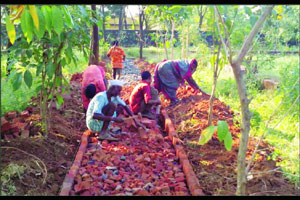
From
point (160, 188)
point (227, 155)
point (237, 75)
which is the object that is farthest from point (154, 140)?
point (237, 75)

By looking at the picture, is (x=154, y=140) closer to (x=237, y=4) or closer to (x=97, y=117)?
(x=97, y=117)

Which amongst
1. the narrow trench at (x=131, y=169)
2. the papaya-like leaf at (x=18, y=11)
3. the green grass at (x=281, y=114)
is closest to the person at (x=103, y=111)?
the narrow trench at (x=131, y=169)

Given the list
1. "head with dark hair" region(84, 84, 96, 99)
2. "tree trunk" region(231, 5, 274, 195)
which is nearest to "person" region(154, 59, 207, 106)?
"head with dark hair" region(84, 84, 96, 99)

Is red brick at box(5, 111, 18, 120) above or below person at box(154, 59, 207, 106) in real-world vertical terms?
below

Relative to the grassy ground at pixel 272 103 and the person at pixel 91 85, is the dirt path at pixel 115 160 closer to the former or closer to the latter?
the grassy ground at pixel 272 103

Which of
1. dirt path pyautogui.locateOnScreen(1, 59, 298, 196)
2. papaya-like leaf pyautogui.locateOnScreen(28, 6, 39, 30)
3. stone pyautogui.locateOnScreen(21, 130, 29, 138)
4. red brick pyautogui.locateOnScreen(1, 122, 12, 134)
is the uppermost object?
papaya-like leaf pyautogui.locateOnScreen(28, 6, 39, 30)

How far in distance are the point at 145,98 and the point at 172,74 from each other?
1595mm

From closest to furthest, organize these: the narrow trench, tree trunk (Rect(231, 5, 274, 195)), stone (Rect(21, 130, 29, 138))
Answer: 1. tree trunk (Rect(231, 5, 274, 195))
2. the narrow trench
3. stone (Rect(21, 130, 29, 138))

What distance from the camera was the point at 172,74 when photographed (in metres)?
6.65

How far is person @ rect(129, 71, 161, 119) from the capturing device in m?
5.29

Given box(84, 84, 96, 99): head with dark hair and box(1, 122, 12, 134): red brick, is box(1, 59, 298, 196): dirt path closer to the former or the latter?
box(1, 122, 12, 134): red brick

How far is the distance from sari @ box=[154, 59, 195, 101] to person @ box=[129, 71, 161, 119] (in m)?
1.07

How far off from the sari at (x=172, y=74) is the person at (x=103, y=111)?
2214mm

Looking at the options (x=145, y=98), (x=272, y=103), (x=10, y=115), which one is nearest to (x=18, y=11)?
(x=10, y=115)
